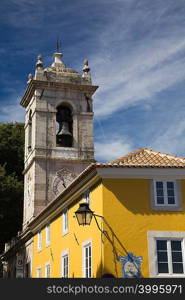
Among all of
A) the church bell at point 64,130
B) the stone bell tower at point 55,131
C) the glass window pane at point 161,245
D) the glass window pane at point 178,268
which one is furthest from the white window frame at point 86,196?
the church bell at point 64,130

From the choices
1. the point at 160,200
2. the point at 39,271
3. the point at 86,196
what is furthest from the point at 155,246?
the point at 39,271

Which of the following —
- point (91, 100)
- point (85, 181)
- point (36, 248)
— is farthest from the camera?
point (91, 100)

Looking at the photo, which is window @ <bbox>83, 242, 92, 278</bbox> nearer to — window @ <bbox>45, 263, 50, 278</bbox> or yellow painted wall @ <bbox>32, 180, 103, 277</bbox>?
yellow painted wall @ <bbox>32, 180, 103, 277</bbox>

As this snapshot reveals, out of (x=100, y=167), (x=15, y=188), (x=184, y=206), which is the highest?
(x=15, y=188)

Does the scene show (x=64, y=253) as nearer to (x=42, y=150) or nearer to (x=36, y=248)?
(x=36, y=248)

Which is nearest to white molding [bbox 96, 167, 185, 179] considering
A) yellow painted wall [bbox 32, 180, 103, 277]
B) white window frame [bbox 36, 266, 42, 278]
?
yellow painted wall [bbox 32, 180, 103, 277]

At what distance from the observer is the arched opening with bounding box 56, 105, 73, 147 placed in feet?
111

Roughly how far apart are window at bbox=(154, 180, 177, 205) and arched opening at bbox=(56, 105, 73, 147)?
16.2 m

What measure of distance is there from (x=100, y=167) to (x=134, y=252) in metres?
2.92

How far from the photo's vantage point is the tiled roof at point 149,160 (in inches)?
712

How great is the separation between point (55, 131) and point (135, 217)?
16.9m

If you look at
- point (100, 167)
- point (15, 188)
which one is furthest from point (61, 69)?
point (100, 167)

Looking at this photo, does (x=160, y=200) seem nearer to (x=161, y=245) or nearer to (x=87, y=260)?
(x=161, y=245)

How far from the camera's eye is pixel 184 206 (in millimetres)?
17969
